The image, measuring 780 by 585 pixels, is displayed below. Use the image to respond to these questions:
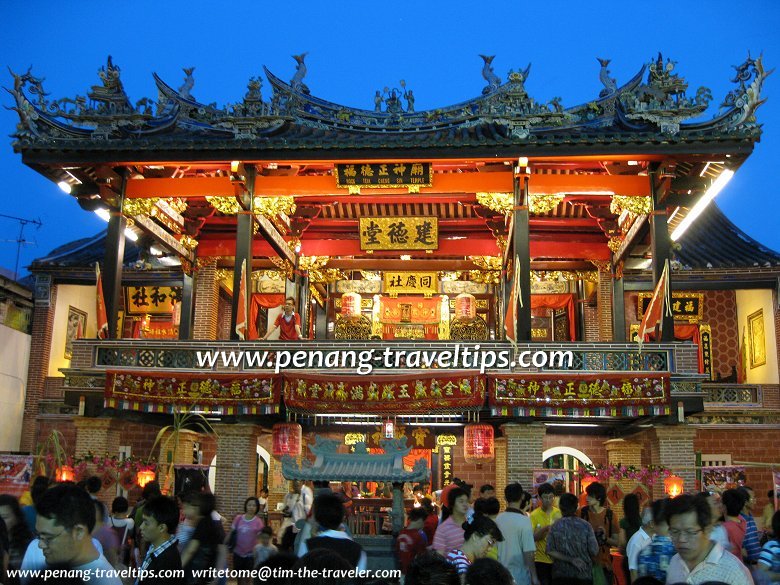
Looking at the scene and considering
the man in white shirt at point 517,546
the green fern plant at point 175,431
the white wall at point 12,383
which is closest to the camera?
the man in white shirt at point 517,546

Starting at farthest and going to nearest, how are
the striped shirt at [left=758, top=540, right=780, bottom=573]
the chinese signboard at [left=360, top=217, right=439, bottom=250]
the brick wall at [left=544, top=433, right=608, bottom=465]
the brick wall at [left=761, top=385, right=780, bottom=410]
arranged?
the chinese signboard at [left=360, top=217, right=439, bottom=250]
the brick wall at [left=761, top=385, right=780, bottom=410]
the brick wall at [left=544, top=433, right=608, bottom=465]
the striped shirt at [left=758, top=540, right=780, bottom=573]

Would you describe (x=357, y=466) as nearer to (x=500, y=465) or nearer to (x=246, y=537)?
(x=246, y=537)

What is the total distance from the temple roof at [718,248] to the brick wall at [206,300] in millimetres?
12935

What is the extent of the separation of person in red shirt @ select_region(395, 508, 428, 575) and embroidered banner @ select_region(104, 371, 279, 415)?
8.13 m

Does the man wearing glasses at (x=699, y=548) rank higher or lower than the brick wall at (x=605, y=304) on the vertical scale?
lower

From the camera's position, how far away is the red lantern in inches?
611

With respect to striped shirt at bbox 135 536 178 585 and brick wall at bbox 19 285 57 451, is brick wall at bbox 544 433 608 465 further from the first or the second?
striped shirt at bbox 135 536 178 585

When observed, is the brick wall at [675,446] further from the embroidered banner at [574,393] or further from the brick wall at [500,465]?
the brick wall at [500,465]

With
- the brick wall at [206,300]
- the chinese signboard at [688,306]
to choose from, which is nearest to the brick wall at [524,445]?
the chinese signboard at [688,306]

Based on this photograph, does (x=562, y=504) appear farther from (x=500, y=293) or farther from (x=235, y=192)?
(x=500, y=293)

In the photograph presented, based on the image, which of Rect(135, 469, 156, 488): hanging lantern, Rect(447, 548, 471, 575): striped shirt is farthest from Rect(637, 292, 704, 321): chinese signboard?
Rect(447, 548, 471, 575): striped shirt

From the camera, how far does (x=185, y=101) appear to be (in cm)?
2211

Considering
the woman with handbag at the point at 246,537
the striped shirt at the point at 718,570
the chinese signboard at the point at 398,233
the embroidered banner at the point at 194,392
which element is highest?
the chinese signboard at the point at 398,233

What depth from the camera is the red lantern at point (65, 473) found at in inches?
611
